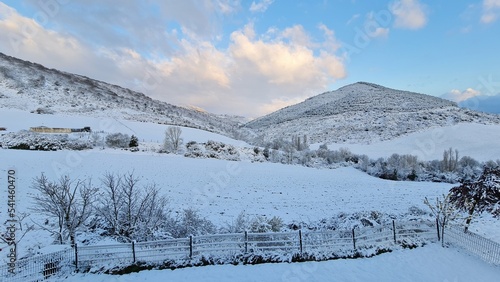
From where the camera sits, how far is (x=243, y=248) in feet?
41.6

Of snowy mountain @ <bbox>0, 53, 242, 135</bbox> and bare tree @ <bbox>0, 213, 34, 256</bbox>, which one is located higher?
snowy mountain @ <bbox>0, 53, 242, 135</bbox>

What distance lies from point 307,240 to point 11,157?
3834 centimetres

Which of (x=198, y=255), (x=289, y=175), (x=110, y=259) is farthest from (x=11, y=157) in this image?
(x=289, y=175)

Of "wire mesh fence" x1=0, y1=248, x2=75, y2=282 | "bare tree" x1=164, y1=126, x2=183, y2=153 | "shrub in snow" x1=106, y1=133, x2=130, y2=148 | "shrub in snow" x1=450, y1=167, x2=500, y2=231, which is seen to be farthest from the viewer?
"bare tree" x1=164, y1=126, x2=183, y2=153

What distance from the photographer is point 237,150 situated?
63.7m

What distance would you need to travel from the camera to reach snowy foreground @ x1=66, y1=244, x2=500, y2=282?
1067 cm

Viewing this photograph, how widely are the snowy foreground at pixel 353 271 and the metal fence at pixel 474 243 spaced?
47cm

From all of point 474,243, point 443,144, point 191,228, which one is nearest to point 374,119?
point 443,144

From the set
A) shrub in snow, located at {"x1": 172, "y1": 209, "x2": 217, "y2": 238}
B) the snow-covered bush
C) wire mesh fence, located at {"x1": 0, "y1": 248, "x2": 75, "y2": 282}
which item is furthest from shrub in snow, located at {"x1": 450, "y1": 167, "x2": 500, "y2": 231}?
the snow-covered bush

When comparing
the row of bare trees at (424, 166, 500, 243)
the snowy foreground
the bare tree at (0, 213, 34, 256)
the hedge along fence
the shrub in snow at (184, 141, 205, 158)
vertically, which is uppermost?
the shrub in snow at (184, 141, 205, 158)

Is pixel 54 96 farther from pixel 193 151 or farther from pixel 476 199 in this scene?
pixel 476 199

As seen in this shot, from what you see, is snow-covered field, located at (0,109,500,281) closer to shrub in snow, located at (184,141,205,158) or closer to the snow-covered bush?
shrub in snow, located at (184,141,205,158)

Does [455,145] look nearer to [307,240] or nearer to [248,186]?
[248,186]

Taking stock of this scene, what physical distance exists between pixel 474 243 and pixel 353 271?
8.14 meters
